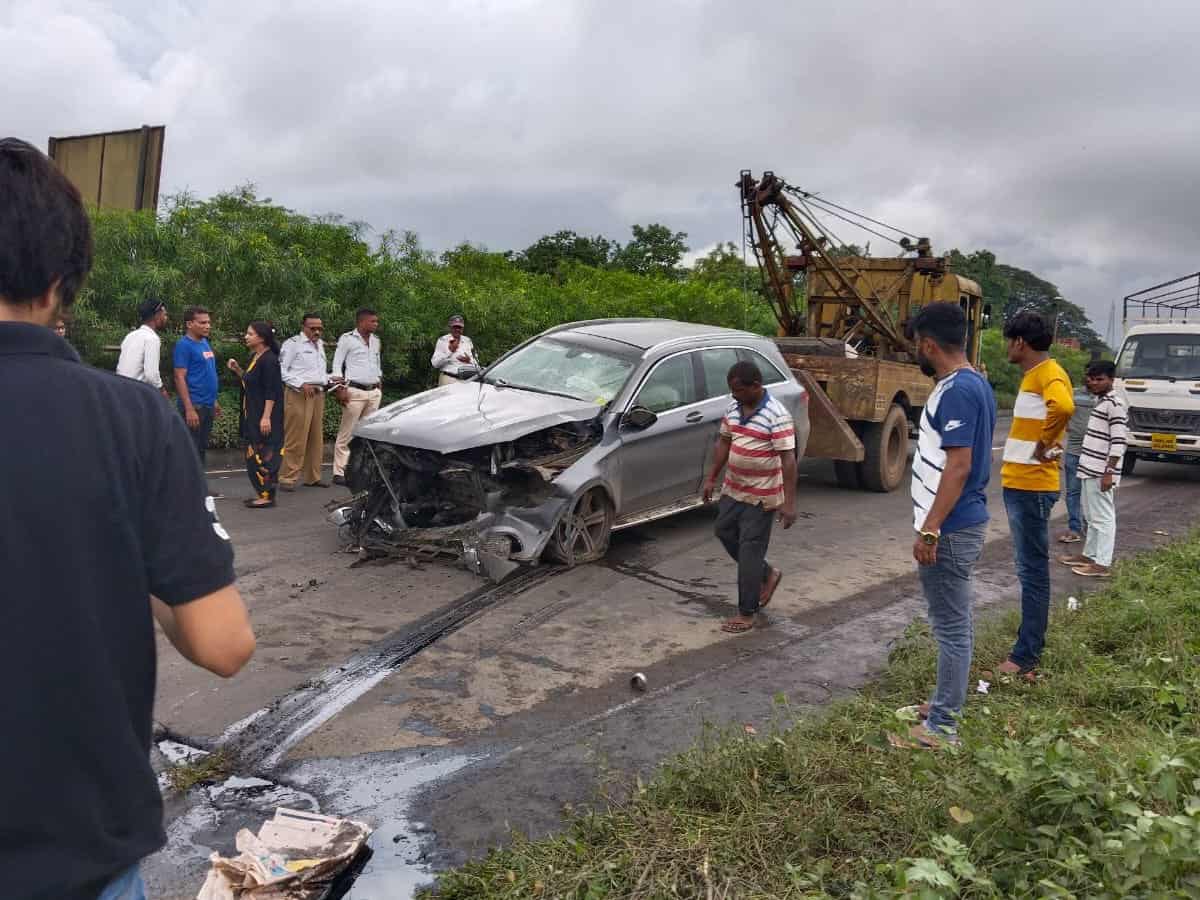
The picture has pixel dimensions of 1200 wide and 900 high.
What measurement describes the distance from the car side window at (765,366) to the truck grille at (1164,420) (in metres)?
6.77

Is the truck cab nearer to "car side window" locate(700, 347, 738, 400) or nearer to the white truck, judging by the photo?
the white truck

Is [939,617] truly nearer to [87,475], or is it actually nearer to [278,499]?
[87,475]

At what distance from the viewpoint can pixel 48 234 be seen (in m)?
1.53

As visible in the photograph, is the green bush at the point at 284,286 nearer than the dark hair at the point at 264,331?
No

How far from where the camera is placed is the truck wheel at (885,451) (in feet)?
36.8

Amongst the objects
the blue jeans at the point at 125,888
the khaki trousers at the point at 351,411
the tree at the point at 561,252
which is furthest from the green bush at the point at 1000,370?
the blue jeans at the point at 125,888

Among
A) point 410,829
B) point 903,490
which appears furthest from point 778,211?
point 410,829

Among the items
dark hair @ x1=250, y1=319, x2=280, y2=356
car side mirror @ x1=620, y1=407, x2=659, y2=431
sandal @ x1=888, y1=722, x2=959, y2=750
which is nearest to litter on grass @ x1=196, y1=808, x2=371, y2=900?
sandal @ x1=888, y1=722, x2=959, y2=750

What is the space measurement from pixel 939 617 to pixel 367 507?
430 cm

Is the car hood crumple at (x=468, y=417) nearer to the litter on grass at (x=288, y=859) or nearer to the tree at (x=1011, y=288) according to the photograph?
the litter on grass at (x=288, y=859)

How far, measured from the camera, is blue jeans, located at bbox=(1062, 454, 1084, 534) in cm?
876

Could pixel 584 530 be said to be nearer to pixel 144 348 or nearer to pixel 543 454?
pixel 543 454

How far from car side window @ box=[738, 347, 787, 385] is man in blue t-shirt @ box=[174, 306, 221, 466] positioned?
4584 mm

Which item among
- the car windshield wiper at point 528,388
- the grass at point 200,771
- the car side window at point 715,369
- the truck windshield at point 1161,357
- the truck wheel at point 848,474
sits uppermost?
the truck windshield at point 1161,357
